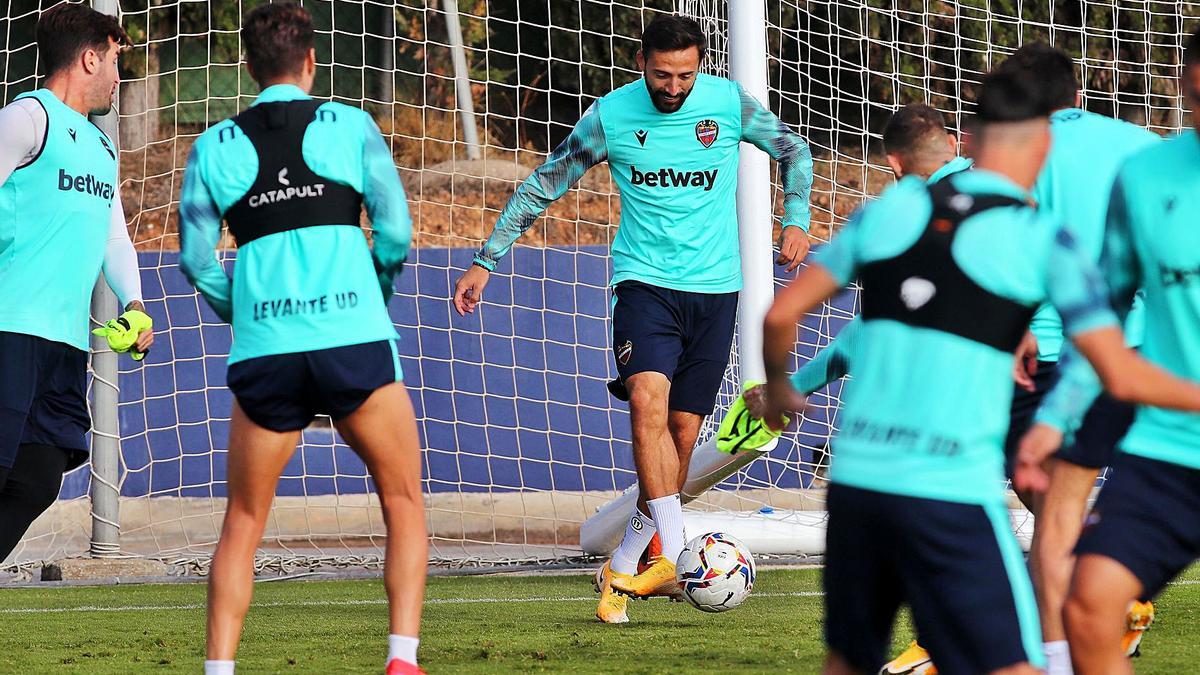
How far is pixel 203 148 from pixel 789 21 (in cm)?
930

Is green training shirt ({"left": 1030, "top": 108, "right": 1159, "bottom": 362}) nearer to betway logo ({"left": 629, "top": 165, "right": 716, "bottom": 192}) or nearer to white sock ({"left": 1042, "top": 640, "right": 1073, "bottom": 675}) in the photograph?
white sock ({"left": 1042, "top": 640, "right": 1073, "bottom": 675})

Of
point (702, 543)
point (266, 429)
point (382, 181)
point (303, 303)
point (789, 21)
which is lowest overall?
point (702, 543)

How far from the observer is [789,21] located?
505 inches

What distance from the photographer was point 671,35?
6.29 m

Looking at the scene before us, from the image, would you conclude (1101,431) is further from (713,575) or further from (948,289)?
(713,575)

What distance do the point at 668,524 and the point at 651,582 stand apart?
9.7 inches

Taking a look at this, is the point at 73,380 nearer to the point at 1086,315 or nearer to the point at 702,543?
the point at 702,543

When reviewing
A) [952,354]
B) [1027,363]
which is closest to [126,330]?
[1027,363]

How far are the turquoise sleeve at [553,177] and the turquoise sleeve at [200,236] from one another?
8.18 ft

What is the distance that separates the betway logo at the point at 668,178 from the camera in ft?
21.6

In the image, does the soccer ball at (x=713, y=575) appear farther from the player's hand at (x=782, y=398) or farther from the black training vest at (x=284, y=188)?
the player's hand at (x=782, y=398)

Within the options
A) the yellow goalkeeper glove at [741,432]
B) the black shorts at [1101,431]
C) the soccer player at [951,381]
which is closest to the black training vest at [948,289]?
the soccer player at [951,381]

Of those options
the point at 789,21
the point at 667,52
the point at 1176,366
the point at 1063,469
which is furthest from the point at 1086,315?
the point at 789,21

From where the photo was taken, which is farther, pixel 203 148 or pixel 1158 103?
pixel 1158 103
